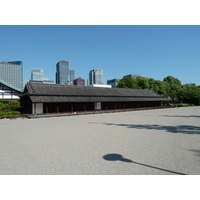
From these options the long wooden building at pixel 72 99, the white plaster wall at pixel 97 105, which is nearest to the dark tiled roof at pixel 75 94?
the long wooden building at pixel 72 99

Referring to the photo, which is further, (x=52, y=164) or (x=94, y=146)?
(x=94, y=146)

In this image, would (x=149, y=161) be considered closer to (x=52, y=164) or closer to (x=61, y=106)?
(x=52, y=164)

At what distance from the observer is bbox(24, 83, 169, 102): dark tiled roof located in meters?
22.1

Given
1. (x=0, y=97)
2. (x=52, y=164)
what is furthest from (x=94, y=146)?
(x=0, y=97)

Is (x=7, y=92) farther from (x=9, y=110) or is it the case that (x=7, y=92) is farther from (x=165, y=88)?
(x=165, y=88)

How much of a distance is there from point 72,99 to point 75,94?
1.86 meters

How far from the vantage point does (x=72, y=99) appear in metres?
24.0

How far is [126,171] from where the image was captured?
4.04 metres

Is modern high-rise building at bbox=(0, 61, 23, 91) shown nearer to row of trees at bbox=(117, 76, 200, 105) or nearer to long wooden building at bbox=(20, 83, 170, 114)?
row of trees at bbox=(117, 76, 200, 105)

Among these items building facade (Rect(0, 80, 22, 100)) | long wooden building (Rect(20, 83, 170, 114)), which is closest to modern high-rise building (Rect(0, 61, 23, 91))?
building facade (Rect(0, 80, 22, 100))

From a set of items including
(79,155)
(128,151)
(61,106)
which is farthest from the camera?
(61,106)

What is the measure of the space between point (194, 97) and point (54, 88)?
152 ft

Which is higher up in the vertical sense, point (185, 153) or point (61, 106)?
point (61, 106)

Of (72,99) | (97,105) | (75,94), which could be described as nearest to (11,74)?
(75,94)
